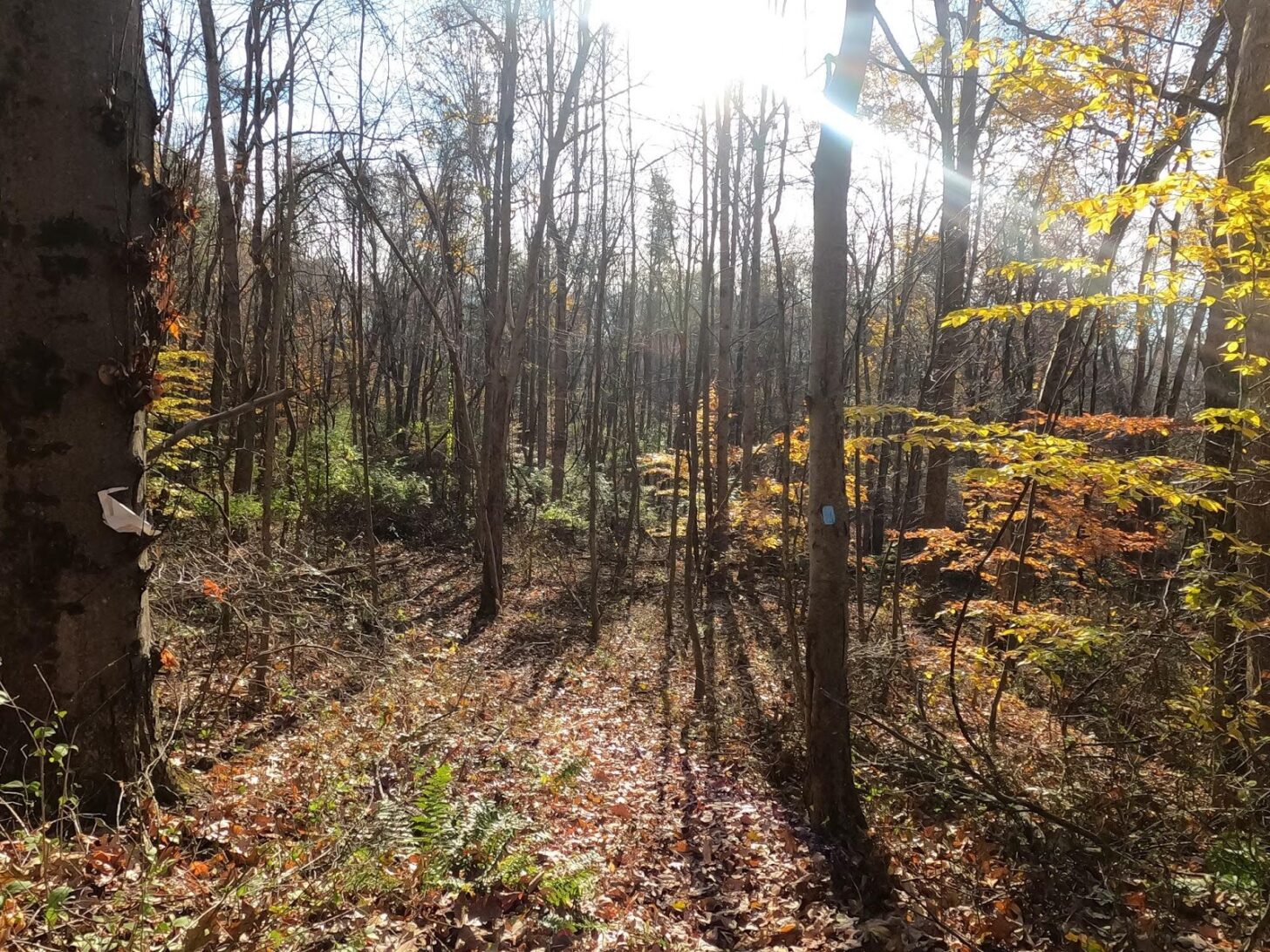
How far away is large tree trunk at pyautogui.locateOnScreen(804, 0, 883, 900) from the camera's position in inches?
185

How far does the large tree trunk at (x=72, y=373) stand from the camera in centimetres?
292

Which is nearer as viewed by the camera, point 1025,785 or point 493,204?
point 1025,785

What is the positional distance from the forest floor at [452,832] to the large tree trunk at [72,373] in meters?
0.51

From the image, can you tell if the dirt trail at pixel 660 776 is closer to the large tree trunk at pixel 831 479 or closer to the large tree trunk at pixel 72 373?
the large tree trunk at pixel 831 479

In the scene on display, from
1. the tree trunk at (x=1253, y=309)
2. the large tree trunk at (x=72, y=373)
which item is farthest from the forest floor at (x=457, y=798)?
the tree trunk at (x=1253, y=309)

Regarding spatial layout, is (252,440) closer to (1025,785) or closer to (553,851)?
(553,851)

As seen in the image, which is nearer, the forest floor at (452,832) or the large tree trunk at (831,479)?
the forest floor at (452,832)

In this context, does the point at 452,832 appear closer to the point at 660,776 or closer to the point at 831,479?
the point at 660,776

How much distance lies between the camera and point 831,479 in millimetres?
4809

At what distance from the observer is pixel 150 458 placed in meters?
3.49

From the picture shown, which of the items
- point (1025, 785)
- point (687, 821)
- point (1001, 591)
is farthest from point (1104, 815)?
point (1001, 591)

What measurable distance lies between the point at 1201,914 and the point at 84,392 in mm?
6284

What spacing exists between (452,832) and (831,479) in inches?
128

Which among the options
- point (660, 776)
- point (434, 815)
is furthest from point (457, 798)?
point (660, 776)
